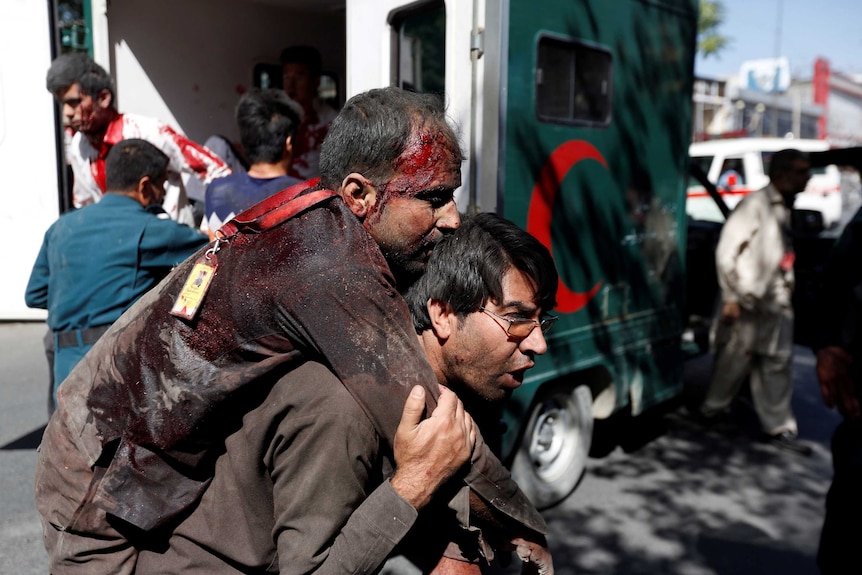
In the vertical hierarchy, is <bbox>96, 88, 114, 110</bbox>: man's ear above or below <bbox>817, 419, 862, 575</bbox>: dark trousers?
above

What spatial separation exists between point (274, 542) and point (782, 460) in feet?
13.8

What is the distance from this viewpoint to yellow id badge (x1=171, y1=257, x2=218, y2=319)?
1360 mm

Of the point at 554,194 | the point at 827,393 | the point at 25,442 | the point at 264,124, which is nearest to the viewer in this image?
the point at 827,393

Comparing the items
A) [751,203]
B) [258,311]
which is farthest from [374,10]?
[751,203]

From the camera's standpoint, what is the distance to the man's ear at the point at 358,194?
152cm

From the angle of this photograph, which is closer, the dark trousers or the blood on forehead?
the blood on forehead

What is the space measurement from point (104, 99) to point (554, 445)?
2.91 meters

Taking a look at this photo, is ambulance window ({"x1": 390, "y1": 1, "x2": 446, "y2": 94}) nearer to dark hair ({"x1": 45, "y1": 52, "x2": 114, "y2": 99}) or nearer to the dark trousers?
dark hair ({"x1": 45, "y1": 52, "x2": 114, "y2": 99})

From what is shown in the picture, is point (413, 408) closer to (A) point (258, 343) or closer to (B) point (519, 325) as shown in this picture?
(A) point (258, 343)

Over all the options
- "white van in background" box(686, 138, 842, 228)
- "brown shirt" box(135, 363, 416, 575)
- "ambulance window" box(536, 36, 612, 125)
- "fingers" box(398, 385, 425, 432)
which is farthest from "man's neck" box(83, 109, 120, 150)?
"white van in background" box(686, 138, 842, 228)

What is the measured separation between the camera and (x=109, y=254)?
Answer: 9.04 ft

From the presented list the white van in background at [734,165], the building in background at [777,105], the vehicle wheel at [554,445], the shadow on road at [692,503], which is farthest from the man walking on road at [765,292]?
the building in background at [777,105]

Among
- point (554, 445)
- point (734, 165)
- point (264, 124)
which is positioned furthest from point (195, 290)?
point (734, 165)

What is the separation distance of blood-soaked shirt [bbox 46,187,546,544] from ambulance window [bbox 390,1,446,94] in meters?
2.13
